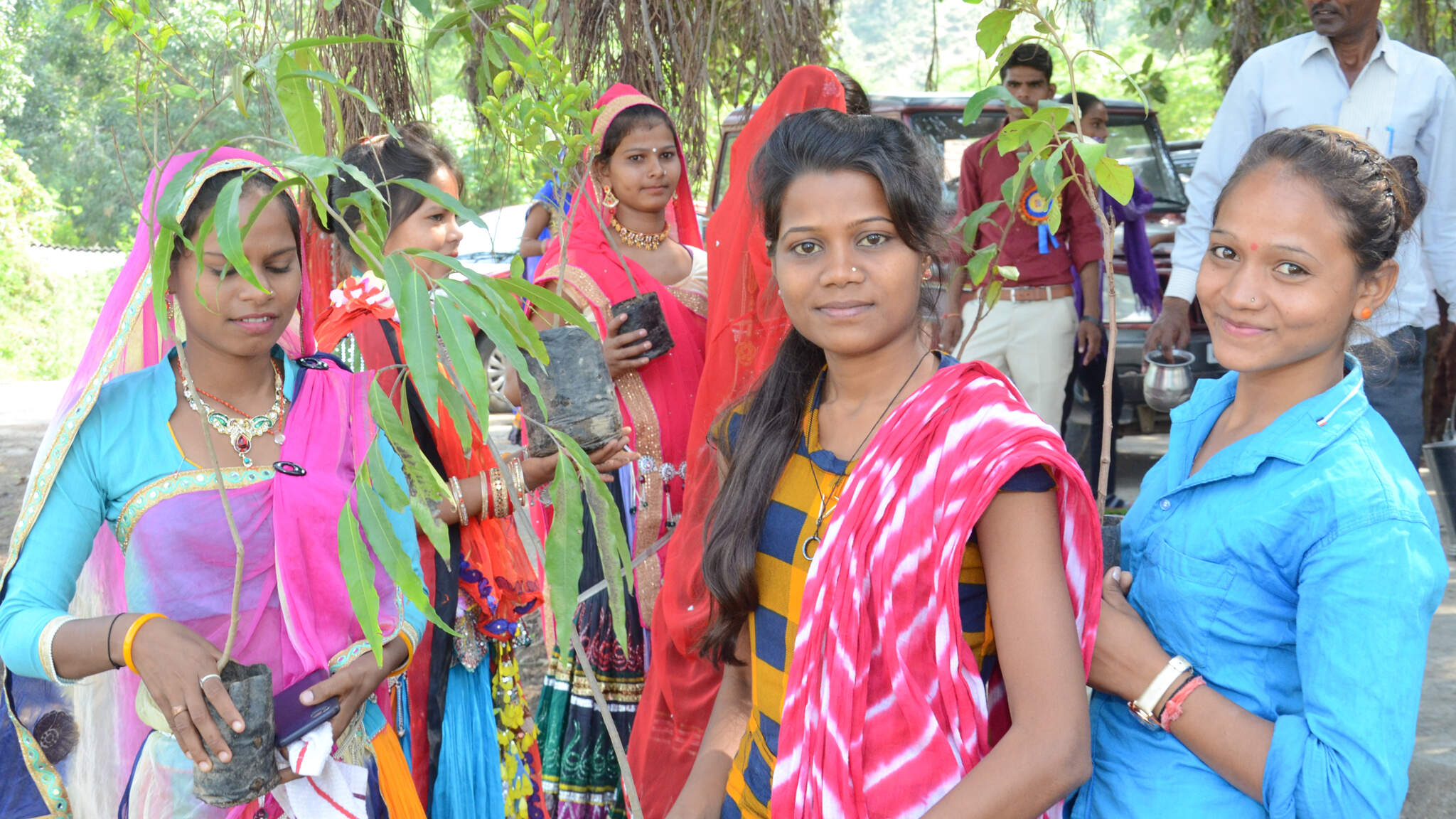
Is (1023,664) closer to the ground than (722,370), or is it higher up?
closer to the ground

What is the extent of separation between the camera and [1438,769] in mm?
3018

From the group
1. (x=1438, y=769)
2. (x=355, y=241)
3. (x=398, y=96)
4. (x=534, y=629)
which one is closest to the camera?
(x=355, y=241)

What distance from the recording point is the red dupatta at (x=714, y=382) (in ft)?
6.46

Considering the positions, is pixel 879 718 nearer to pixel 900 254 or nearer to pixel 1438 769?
pixel 900 254

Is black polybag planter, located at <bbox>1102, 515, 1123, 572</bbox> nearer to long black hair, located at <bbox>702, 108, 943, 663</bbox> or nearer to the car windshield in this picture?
long black hair, located at <bbox>702, 108, 943, 663</bbox>

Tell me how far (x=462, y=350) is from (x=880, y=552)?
612 millimetres

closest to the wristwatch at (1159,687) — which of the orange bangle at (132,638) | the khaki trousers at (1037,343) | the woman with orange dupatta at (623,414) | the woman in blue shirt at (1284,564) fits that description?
the woman in blue shirt at (1284,564)

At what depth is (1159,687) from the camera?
4.27ft

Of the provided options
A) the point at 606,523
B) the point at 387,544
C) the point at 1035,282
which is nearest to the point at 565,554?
the point at 606,523

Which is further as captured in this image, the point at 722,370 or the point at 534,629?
the point at 534,629

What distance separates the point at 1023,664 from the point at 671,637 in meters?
0.88

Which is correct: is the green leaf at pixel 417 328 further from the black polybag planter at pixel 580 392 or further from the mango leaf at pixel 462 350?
the black polybag planter at pixel 580 392

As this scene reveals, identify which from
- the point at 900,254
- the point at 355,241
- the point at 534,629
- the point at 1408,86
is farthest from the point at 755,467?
the point at 534,629

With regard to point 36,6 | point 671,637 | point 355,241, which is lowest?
point 671,637
